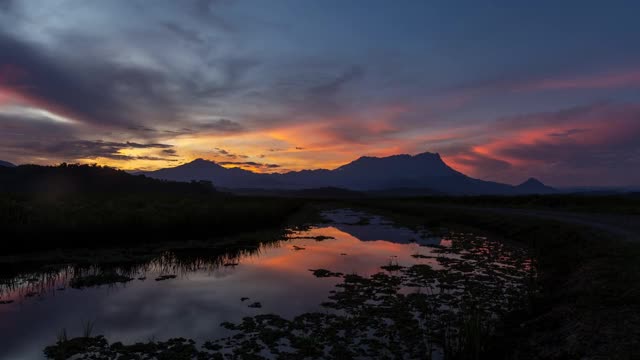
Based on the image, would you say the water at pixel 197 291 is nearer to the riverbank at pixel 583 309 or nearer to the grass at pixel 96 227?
the riverbank at pixel 583 309

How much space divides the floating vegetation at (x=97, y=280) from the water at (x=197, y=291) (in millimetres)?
486

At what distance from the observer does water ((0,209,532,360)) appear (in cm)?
1311

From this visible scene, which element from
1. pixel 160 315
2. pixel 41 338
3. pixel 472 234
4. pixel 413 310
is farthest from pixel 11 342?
pixel 472 234

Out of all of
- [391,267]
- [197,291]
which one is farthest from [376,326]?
[391,267]

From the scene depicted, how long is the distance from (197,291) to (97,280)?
5847mm

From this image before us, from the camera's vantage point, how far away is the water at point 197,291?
1311cm

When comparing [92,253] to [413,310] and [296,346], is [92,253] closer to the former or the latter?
[296,346]

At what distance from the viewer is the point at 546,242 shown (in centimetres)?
2869

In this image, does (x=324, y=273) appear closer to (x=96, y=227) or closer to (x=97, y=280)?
(x=97, y=280)

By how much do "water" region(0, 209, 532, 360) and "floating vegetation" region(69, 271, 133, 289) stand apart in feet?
1.59

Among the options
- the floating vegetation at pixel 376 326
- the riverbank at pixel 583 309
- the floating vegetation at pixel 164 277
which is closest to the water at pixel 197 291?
the floating vegetation at pixel 164 277

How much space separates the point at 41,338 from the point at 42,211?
100 ft

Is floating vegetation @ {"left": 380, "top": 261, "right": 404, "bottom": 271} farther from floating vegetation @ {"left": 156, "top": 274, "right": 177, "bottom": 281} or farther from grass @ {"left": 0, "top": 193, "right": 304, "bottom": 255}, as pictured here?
grass @ {"left": 0, "top": 193, "right": 304, "bottom": 255}

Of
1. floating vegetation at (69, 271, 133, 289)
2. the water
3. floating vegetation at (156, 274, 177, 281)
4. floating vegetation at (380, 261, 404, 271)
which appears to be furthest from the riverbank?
floating vegetation at (69, 271, 133, 289)
